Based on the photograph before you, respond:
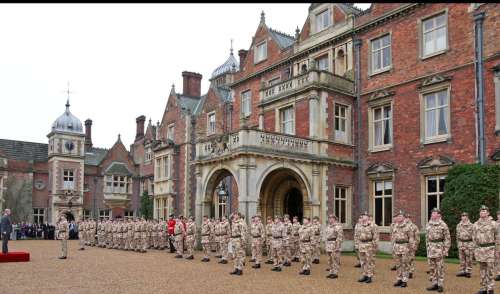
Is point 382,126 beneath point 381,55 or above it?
beneath

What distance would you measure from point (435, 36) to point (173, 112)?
22.4 m

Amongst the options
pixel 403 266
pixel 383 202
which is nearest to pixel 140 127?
pixel 383 202

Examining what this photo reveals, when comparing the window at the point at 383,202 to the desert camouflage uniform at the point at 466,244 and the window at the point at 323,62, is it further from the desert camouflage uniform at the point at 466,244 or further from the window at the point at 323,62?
the desert camouflage uniform at the point at 466,244

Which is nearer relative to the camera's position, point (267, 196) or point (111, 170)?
point (267, 196)

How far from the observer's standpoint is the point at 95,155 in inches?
1959

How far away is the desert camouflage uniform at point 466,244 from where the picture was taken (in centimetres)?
1330

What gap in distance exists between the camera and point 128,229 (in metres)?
24.3

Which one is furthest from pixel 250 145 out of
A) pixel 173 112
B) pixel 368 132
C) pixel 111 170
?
pixel 111 170

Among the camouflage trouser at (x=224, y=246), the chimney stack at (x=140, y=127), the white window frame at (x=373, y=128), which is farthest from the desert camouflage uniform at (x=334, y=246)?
the chimney stack at (x=140, y=127)

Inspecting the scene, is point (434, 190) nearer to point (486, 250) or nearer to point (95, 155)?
point (486, 250)

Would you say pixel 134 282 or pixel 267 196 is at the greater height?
pixel 267 196

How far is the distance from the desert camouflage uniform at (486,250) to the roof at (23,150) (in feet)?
136

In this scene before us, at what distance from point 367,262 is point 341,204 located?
34.1 feet

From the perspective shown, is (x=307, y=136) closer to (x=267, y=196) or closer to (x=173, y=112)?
(x=267, y=196)
